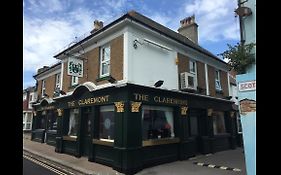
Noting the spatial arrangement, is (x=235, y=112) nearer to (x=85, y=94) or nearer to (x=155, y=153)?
(x=155, y=153)

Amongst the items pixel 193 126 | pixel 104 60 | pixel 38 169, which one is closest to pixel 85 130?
pixel 38 169

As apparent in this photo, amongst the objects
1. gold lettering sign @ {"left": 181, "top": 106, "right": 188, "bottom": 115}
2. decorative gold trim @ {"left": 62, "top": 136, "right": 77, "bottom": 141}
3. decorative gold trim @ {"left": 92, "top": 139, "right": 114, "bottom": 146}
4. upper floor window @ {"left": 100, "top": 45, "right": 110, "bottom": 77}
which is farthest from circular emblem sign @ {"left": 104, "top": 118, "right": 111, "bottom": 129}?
gold lettering sign @ {"left": 181, "top": 106, "right": 188, "bottom": 115}

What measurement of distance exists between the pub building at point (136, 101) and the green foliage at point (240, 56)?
4.53 metres

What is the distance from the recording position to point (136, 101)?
10.1 metres

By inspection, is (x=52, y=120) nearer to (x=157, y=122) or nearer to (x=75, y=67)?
(x=75, y=67)

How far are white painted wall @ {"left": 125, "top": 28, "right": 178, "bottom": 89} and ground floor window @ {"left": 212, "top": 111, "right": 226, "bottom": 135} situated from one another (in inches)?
209

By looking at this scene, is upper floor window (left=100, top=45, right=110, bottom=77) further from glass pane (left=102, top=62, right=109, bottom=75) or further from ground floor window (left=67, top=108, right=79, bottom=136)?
ground floor window (left=67, top=108, right=79, bottom=136)

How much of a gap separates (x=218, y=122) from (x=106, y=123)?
30.4ft

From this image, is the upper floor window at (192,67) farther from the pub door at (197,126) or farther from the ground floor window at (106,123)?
the ground floor window at (106,123)

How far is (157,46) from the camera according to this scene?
12102 mm

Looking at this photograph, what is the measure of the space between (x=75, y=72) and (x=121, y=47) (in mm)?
3327

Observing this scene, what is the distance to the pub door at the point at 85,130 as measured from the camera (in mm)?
12715

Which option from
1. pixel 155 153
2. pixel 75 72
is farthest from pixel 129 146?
pixel 75 72
